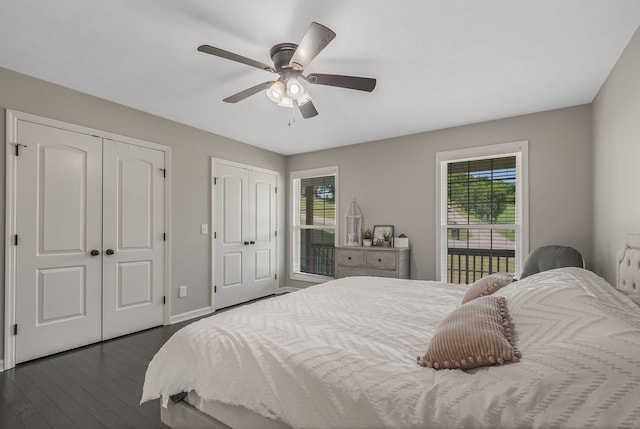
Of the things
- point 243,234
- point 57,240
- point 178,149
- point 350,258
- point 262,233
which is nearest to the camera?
point 57,240

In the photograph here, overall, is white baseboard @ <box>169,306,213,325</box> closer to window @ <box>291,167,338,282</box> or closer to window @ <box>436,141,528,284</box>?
window @ <box>291,167,338,282</box>

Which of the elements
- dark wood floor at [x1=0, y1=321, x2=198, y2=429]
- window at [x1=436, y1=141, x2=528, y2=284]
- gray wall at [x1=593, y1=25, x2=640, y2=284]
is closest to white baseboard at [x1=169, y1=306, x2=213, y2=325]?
dark wood floor at [x1=0, y1=321, x2=198, y2=429]

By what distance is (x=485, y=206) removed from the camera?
12.9 ft

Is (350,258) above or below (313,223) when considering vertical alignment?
below

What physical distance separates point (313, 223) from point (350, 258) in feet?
4.24

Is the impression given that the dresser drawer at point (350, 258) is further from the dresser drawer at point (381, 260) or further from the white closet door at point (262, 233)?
the white closet door at point (262, 233)

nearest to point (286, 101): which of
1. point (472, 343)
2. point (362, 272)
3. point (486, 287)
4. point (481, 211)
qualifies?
point (486, 287)

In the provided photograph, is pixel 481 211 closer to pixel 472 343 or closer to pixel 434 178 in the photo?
pixel 434 178

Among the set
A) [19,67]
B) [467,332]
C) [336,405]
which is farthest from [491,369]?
[19,67]

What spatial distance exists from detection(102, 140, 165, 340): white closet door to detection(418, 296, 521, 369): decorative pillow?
3.33 metres

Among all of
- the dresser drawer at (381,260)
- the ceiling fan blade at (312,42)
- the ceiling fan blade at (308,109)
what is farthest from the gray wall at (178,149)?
the ceiling fan blade at (312,42)

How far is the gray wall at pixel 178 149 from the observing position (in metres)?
2.81

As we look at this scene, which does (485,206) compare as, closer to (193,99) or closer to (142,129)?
(193,99)

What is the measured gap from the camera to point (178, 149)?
12.9 feet
